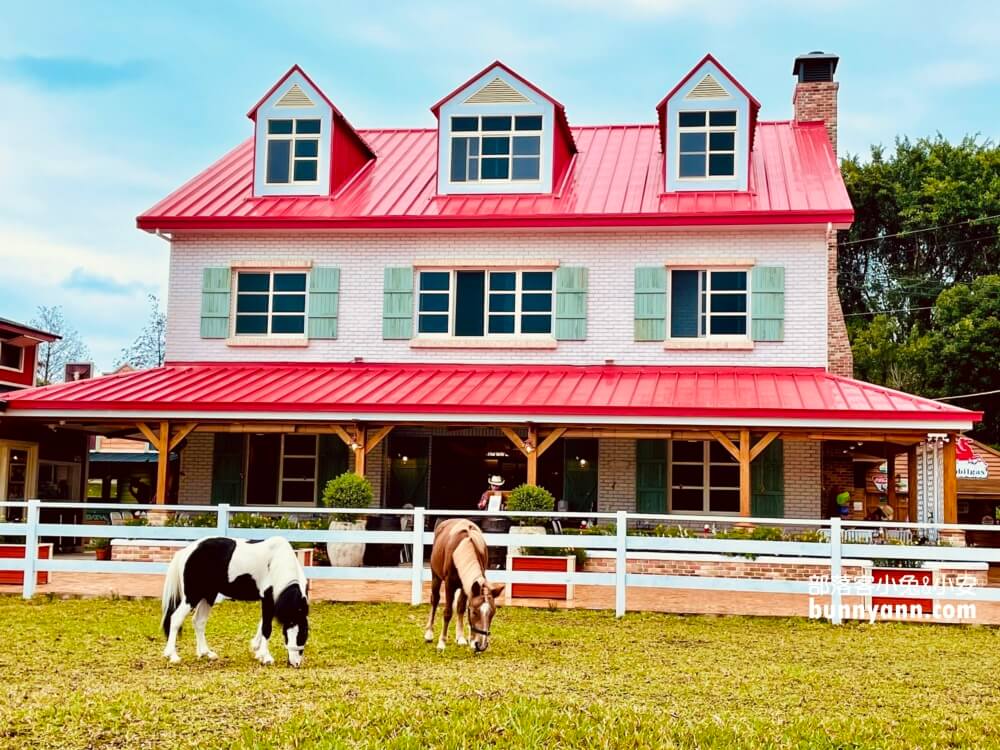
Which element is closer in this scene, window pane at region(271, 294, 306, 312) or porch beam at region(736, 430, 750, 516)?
porch beam at region(736, 430, 750, 516)

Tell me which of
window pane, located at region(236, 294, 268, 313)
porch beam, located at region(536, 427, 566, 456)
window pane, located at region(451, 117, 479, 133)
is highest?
window pane, located at region(451, 117, 479, 133)

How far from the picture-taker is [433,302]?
797 inches

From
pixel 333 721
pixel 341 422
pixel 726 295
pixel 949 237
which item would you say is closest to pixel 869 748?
pixel 333 721

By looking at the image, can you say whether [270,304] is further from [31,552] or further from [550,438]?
[31,552]

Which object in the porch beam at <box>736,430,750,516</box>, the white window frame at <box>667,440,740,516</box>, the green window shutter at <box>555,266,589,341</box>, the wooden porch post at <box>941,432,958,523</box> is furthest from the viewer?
the green window shutter at <box>555,266,589,341</box>

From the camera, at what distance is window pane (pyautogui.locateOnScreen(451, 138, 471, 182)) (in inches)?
822

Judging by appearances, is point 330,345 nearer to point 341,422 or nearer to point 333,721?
point 341,422

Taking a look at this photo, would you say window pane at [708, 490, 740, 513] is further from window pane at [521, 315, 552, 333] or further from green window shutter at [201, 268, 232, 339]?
green window shutter at [201, 268, 232, 339]

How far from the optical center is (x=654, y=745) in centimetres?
655

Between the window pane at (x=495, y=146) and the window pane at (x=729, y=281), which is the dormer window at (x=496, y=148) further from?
the window pane at (x=729, y=281)

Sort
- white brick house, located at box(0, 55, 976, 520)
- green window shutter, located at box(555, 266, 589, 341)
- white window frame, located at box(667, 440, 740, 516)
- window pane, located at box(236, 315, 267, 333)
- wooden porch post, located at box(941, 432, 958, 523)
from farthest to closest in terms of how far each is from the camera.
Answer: window pane, located at box(236, 315, 267, 333) → green window shutter, located at box(555, 266, 589, 341) → white window frame, located at box(667, 440, 740, 516) → white brick house, located at box(0, 55, 976, 520) → wooden porch post, located at box(941, 432, 958, 523)

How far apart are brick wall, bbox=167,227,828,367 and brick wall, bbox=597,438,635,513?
1.49 metres

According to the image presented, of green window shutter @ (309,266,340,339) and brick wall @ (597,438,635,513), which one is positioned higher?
green window shutter @ (309,266,340,339)

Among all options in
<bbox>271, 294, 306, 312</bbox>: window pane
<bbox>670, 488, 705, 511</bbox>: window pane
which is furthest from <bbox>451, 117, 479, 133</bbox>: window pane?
<bbox>670, 488, 705, 511</bbox>: window pane
